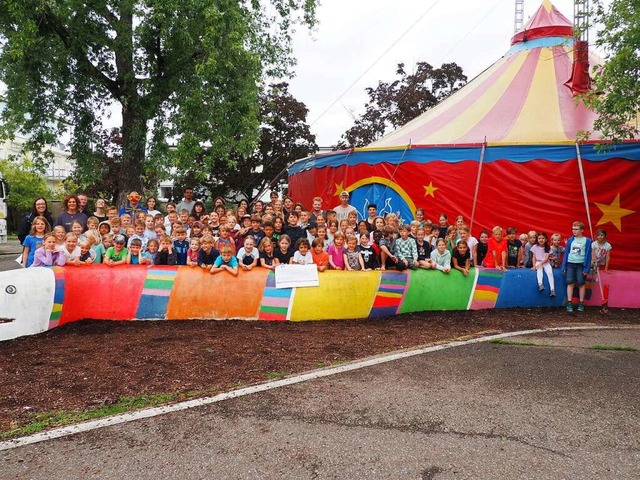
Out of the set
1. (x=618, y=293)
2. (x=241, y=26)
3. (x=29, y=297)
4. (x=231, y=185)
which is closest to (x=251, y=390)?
(x=29, y=297)

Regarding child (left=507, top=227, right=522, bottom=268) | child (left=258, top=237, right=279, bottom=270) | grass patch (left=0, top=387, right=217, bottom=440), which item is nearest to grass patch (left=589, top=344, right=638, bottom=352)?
child (left=507, top=227, right=522, bottom=268)

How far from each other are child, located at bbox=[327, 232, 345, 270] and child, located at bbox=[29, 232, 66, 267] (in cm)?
356

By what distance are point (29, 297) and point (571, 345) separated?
6.33m

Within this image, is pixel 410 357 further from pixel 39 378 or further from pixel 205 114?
pixel 205 114

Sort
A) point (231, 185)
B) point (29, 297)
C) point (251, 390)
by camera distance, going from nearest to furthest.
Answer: point (251, 390), point (29, 297), point (231, 185)

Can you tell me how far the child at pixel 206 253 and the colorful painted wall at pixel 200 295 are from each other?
0.75ft

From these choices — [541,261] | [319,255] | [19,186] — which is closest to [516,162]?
[541,261]

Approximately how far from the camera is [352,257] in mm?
7156

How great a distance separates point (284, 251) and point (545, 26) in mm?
11029

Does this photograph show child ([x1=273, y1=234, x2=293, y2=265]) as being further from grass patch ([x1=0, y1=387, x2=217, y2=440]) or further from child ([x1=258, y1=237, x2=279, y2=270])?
grass patch ([x1=0, y1=387, x2=217, y2=440])

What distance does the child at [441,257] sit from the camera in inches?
294

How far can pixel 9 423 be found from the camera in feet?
10.8

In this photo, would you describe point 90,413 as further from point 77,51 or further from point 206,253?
point 77,51

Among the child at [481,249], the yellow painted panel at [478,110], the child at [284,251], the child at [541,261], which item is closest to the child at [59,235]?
the child at [284,251]
